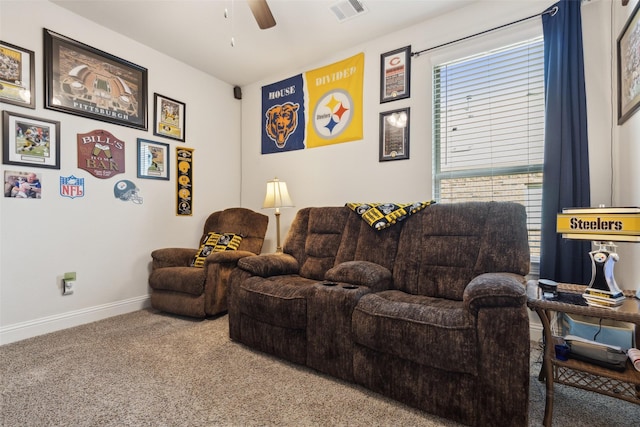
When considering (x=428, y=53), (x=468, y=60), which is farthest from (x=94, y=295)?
(x=468, y=60)

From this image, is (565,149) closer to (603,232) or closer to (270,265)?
(603,232)

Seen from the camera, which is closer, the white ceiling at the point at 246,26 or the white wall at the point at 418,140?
the white wall at the point at 418,140

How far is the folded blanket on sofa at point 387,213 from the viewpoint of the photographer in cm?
226

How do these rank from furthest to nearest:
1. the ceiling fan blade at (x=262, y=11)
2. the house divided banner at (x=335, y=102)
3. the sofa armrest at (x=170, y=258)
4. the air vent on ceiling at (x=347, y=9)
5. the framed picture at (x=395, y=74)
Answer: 1. the house divided banner at (x=335, y=102)
2. the sofa armrest at (x=170, y=258)
3. the framed picture at (x=395, y=74)
4. the air vent on ceiling at (x=347, y=9)
5. the ceiling fan blade at (x=262, y=11)

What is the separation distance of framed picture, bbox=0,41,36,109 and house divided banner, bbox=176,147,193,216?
1.27 m

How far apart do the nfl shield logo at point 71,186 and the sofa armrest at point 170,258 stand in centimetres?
82

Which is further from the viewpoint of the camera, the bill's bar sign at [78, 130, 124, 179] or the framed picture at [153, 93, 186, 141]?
the framed picture at [153, 93, 186, 141]

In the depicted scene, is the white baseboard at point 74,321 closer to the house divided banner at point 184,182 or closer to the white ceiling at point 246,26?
the house divided banner at point 184,182

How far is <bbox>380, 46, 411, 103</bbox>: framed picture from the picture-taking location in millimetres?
2848

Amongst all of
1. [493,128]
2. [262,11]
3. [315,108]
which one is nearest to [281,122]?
[315,108]

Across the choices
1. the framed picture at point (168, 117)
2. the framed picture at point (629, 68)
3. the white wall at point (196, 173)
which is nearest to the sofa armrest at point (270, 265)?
the white wall at point (196, 173)

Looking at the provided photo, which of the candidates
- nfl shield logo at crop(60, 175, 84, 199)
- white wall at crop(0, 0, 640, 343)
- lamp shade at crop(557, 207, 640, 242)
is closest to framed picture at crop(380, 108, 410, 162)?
white wall at crop(0, 0, 640, 343)

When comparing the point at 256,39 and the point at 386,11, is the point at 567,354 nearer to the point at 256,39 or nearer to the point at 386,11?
the point at 386,11

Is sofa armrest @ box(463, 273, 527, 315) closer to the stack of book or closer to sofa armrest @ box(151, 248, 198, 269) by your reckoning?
the stack of book
